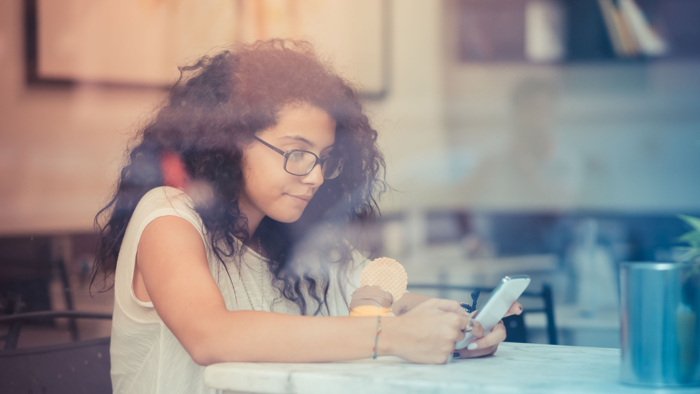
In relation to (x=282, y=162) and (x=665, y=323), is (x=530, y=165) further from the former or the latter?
(x=665, y=323)

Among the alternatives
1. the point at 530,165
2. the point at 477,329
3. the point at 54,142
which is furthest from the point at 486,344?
the point at 530,165

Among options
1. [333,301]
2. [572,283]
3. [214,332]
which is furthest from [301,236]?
[572,283]

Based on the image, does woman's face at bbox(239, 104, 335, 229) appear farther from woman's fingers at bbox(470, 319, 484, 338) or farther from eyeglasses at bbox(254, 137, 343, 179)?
woman's fingers at bbox(470, 319, 484, 338)

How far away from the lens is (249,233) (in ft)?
3.93

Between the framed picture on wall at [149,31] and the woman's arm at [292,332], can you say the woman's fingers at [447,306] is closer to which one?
the woman's arm at [292,332]

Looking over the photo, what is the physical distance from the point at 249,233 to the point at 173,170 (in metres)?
0.18

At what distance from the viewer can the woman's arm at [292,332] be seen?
779mm

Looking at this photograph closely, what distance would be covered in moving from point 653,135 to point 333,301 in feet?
10.2

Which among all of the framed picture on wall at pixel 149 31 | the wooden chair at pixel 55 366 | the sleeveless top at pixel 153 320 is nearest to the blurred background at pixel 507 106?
the framed picture on wall at pixel 149 31

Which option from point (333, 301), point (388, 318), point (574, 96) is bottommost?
point (333, 301)

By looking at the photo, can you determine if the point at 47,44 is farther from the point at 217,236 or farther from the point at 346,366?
the point at 346,366

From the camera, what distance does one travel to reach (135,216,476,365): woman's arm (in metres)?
0.78

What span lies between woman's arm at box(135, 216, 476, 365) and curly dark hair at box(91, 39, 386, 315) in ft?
0.69

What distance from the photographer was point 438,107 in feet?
13.0
